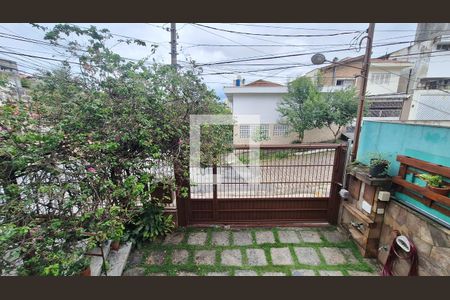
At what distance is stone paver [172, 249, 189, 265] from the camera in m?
2.72

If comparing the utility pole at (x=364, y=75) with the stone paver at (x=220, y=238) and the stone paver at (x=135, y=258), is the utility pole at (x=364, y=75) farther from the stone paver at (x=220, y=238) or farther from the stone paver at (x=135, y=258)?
the stone paver at (x=135, y=258)

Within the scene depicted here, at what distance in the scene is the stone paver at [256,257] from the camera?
8.84 feet

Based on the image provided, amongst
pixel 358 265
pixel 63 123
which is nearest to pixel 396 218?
pixel 358 265

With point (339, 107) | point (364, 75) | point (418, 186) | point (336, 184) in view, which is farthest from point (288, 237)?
point (339, 107)

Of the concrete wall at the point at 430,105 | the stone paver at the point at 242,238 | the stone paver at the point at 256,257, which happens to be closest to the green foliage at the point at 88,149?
the stone paver at the point at 242,238

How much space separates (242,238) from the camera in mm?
3230

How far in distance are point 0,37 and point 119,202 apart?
266 centimetres

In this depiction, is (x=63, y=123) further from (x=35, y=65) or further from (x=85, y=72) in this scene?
(x=35, y=65)

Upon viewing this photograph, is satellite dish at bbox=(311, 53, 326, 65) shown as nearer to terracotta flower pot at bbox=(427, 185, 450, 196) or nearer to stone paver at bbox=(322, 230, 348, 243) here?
terracotta flower pot at bbox=(427, 185, 450, 196)

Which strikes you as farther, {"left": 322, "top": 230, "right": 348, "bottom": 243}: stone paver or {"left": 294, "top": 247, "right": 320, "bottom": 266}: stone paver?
{"left": 322, "top": 230, "right": 348, "bottom": 243}: stone paver

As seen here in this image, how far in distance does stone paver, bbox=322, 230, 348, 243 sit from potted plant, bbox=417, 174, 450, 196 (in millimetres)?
1642

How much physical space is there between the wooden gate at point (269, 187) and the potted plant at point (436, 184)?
51.1 inches

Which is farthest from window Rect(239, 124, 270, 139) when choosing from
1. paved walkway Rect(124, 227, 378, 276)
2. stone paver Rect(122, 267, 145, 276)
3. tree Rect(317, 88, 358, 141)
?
stone paver Rect(122, 267, 145, 276)

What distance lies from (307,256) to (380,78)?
1498 cm
